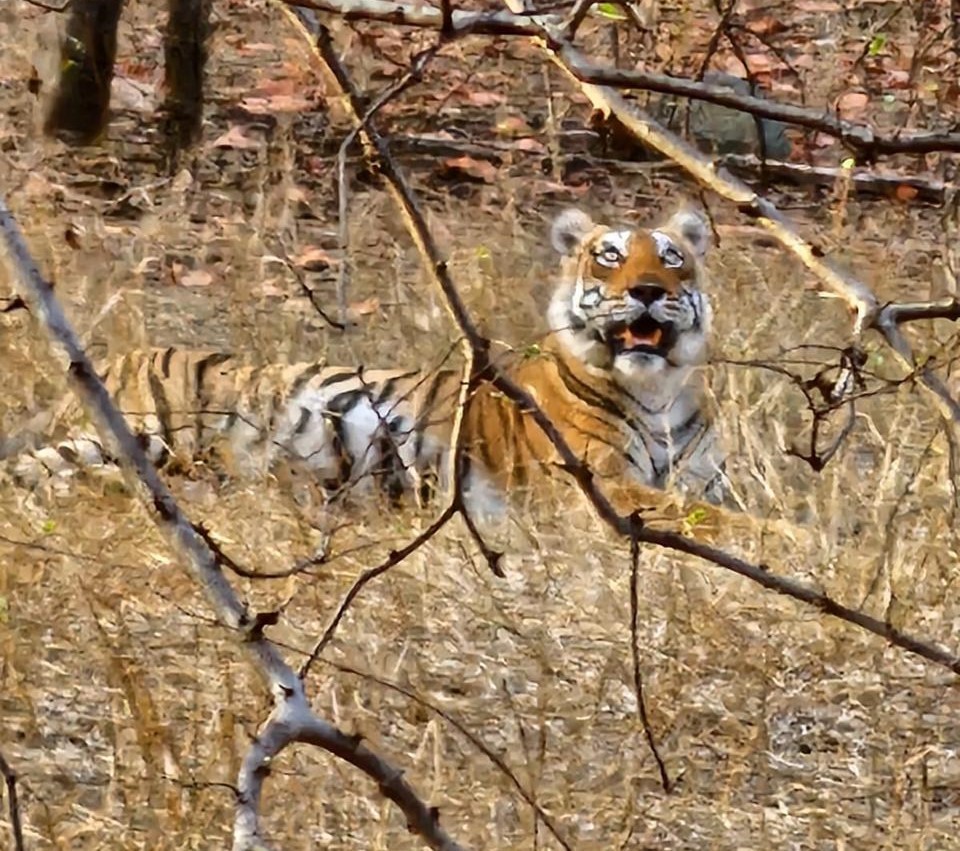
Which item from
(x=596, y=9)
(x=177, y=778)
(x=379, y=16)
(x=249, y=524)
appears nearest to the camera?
(x=379, y=16)

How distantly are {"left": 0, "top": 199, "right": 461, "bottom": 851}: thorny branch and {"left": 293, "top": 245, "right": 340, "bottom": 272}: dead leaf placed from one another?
16.1 feet

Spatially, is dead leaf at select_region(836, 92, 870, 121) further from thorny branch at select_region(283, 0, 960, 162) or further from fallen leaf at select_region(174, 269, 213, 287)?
thorny branch at select_region(283, 0, 960, 162)

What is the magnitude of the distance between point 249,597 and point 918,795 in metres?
1.13

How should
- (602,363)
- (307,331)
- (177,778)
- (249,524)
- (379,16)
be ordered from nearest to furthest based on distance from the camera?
(379,16), (177,778), (249,524), (602,363), (307,331)

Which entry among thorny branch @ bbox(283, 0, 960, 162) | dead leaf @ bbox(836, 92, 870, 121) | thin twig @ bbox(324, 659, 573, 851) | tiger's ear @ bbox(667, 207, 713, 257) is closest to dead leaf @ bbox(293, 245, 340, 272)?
tiger's ear @ bbox(667, 207, 713, 257)

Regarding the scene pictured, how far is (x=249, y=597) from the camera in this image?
9.50 ft

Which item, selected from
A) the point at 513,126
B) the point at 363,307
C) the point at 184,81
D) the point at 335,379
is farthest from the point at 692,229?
the point at 184,81

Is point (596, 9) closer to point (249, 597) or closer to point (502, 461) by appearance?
point (249, 597)

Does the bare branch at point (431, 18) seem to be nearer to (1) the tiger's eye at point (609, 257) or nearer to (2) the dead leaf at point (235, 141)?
(1) the tiger's eye at point (609, 257)

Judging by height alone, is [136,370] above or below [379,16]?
below

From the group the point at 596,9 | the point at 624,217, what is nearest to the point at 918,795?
A: the point at 596,9

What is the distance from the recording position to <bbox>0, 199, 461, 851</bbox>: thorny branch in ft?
3.22

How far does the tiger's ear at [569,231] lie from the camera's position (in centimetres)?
457

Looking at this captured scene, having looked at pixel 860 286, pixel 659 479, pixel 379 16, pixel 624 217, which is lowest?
pixel 659 479
